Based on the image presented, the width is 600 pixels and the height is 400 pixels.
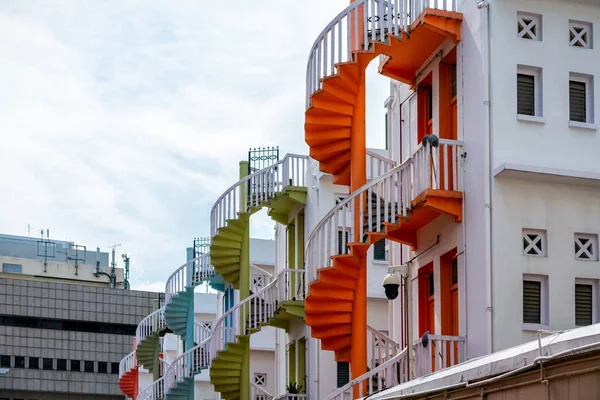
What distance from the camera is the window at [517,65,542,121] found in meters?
17.8

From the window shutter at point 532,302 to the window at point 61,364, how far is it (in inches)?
2371

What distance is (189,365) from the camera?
32.1m

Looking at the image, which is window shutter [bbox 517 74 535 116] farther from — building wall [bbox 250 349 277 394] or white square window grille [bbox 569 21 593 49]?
building wall [bbox 250 349 277 394]

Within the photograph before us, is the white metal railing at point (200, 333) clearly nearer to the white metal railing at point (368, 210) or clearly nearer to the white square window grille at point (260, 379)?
the white square window grille at point (260, 379)

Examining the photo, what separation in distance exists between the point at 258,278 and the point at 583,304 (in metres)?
15.4

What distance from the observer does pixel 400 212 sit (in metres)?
18.6

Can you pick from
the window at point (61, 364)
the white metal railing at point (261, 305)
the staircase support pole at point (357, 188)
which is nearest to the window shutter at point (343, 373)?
the white metal railing at point (261, 305)

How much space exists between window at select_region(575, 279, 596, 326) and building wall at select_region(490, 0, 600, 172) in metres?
1.62

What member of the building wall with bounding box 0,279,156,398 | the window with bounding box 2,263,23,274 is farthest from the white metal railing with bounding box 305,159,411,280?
the window with bounding box 2,263,23,274

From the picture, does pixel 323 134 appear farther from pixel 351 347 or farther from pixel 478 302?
pixel 478 302

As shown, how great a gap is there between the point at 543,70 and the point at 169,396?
63.0 ft

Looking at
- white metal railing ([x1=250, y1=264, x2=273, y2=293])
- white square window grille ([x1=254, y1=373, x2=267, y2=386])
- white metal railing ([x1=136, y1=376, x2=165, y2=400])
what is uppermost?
white metal railing ([x1=250, y1=264, x2=273, y2=293])

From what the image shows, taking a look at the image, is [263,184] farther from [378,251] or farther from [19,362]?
[19,362]

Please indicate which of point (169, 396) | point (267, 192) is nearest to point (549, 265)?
point (267, 192)
